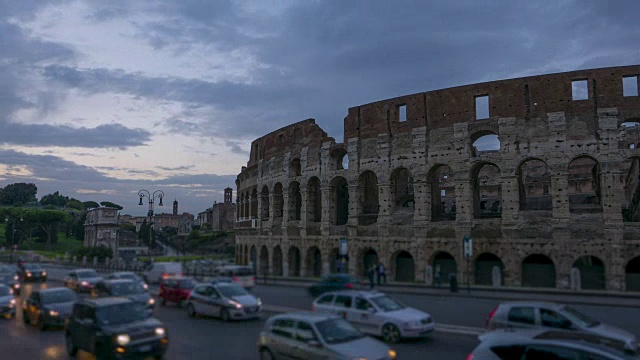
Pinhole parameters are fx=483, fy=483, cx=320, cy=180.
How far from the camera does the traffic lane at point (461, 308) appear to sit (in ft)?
58.3

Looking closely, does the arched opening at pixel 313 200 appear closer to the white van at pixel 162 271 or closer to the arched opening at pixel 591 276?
the white van at pixel 162 271

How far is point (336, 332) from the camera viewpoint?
33.7ft

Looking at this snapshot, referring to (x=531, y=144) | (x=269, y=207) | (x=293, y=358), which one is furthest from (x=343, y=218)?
(x=293, y=358)

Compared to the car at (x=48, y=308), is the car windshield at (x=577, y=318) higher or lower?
higher

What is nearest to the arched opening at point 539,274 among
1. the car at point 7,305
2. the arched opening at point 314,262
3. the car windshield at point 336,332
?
the arched opening at point 314,262

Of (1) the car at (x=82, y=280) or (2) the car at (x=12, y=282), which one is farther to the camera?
(1) the car at (x=82, y=280)

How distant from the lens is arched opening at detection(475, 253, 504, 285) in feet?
110

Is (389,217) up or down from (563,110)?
down

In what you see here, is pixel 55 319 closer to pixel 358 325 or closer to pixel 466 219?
pixel 358 325

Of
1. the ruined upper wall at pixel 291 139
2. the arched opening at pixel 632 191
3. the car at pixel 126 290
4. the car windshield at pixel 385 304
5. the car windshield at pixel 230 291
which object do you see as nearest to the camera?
the car windshield at pixel 385 304

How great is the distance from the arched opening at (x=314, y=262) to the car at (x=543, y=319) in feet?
103

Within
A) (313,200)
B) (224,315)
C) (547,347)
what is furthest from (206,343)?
(313,200)

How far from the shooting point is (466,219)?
34.3m

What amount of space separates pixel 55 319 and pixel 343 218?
34.3 metres
